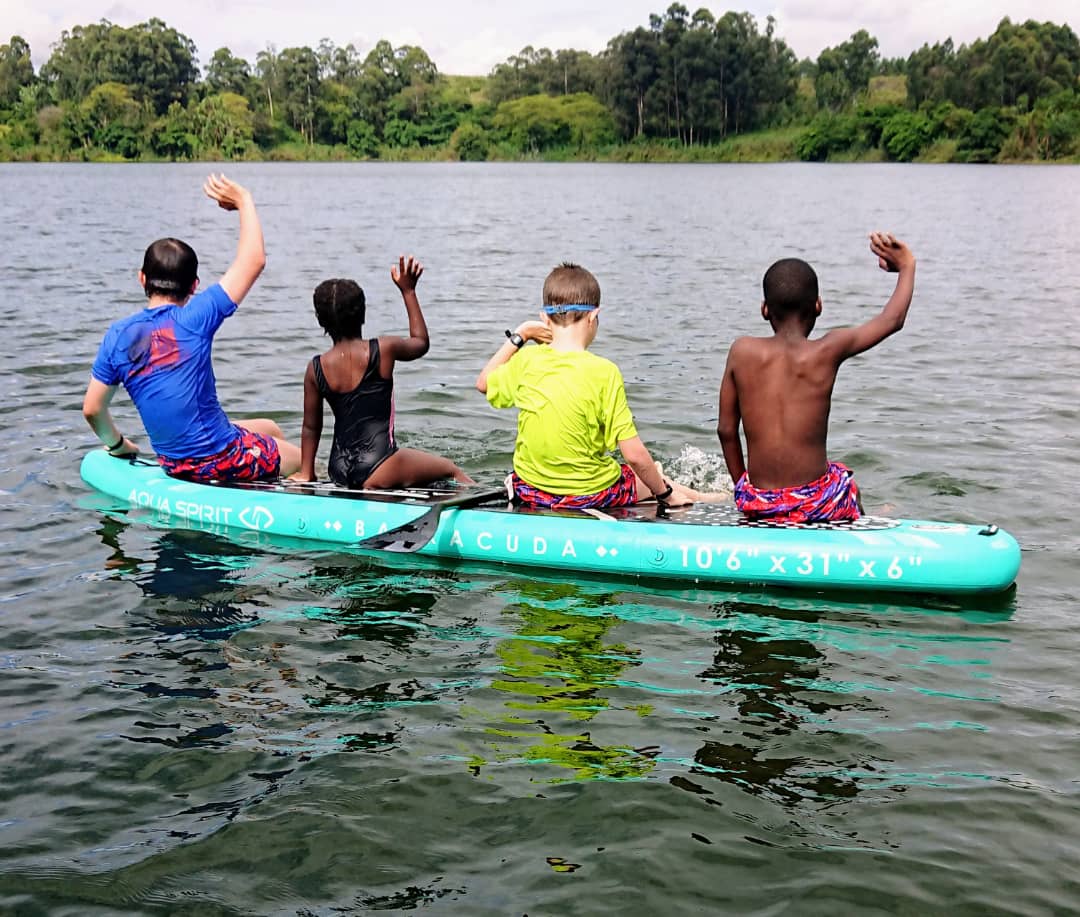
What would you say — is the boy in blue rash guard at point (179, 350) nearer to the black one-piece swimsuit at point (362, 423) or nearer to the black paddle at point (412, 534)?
the black one-piece swimsuit at point (362, 423)

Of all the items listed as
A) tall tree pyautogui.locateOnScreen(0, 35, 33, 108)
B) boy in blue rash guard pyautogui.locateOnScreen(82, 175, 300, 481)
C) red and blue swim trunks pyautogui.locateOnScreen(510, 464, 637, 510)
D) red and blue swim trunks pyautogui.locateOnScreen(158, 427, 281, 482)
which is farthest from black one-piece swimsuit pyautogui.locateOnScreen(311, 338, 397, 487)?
tall tree pyautogui.locateOnScreen(0, 35, 33, 108)

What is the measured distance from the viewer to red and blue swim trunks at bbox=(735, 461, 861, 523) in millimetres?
6605

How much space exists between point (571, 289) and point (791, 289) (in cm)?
121

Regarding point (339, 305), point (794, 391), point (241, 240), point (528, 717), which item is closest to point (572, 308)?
point (794, 391)

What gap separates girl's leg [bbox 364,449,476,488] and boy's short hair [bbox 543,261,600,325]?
1730 mm

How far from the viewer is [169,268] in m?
7.20

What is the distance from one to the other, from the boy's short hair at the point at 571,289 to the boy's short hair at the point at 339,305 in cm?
131

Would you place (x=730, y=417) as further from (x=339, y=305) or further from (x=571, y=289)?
(x=339, y=305)

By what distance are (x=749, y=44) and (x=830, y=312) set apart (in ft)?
363

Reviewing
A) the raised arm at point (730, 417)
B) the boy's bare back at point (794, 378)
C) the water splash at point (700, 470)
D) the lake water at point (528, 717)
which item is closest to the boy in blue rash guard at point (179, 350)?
the lake water at point (528, 717)

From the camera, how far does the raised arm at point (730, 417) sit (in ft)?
21.1

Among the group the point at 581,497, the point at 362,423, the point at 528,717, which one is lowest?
the point at 528,717

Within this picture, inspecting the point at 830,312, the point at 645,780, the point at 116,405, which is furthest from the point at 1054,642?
the point at 830,312

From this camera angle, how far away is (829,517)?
6672 mm
